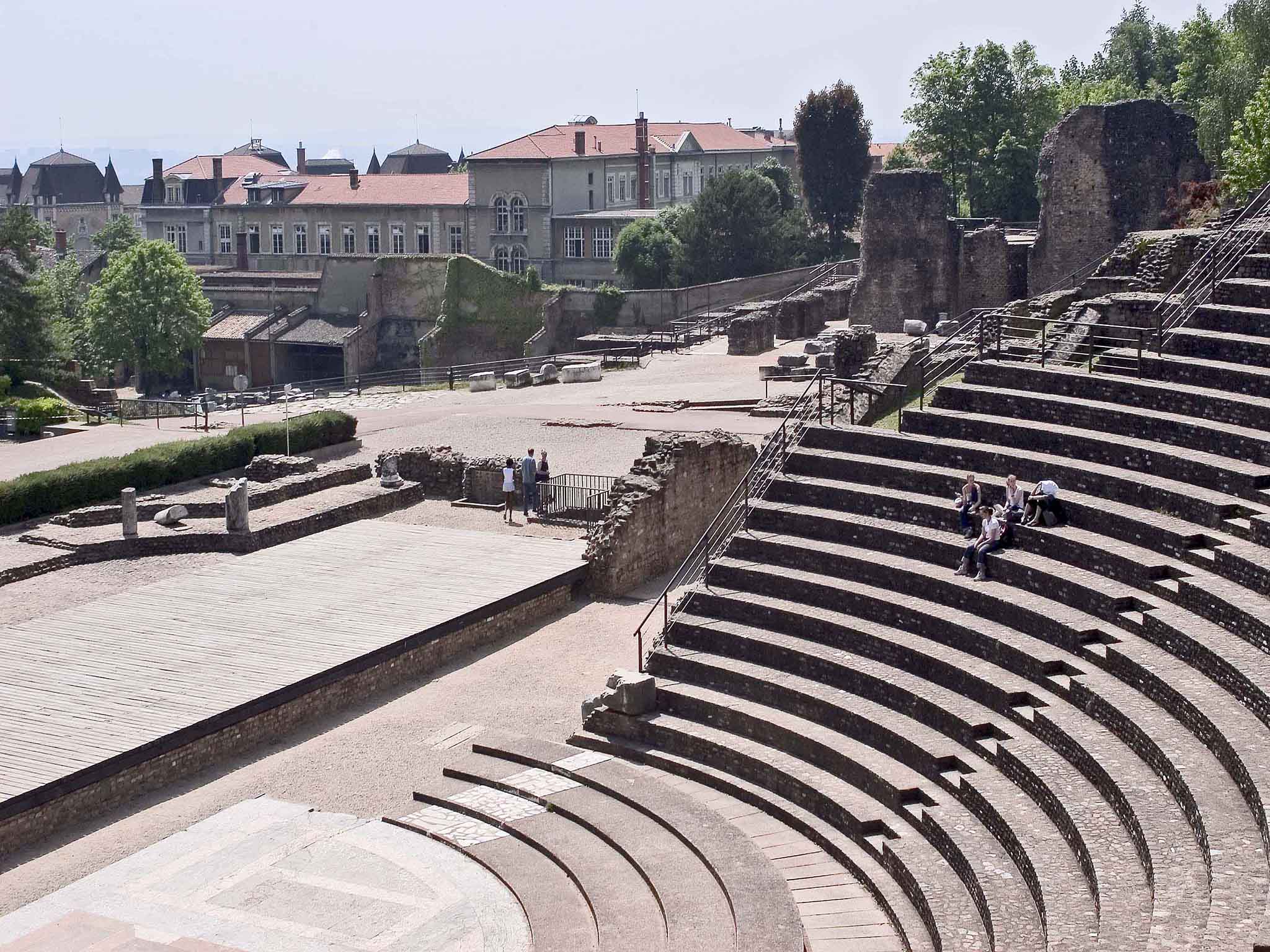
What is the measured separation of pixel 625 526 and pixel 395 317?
145ft

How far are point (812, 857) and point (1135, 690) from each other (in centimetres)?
355

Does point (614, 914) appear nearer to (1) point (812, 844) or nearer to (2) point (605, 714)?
(1) point (812, 844)

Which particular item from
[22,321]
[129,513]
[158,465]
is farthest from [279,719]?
[22,321]

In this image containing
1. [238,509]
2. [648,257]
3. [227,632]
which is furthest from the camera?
[648,257]

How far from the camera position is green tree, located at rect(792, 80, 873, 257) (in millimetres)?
68750

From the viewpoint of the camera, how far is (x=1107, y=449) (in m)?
19.7

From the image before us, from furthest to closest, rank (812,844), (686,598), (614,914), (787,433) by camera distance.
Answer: (787,433) → (686,598) → (812,844) → (614,914)

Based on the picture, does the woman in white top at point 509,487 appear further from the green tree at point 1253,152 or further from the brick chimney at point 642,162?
the brick chimney at point 642,162

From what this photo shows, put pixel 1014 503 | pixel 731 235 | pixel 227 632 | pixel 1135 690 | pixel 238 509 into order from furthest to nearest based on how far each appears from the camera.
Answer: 1. pixel 731 235
2. pixel 238 509
3. pixel 227 632
4. pixel 1014 503
5. pixel 1135 690

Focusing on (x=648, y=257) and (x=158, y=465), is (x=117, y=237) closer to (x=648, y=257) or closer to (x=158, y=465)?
(x=648, y=257)

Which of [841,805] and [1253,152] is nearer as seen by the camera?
[841,805]

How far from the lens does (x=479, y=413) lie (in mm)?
41000

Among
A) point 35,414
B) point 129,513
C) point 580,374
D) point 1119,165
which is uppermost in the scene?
point 1119,165

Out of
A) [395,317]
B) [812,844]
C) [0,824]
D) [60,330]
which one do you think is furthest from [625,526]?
[395,317]
